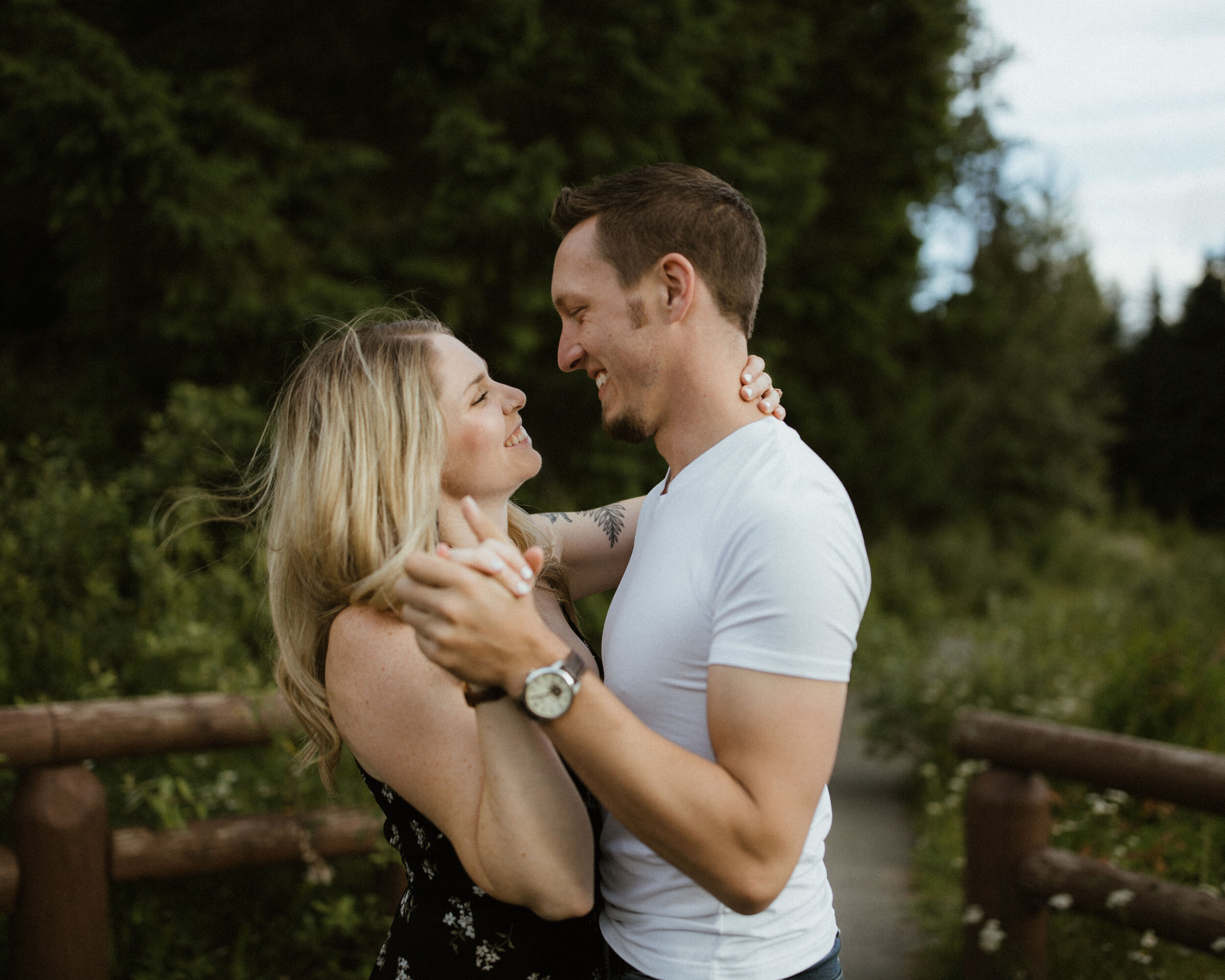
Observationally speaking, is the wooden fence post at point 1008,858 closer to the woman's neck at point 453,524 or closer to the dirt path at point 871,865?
the dirt path at point 871,865

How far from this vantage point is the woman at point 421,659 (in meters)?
1.50

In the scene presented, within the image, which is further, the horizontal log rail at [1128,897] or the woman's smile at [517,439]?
the horizontal log rail at [1128,897]

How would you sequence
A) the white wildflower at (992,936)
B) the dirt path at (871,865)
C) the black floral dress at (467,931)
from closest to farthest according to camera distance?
the black floral dress at (467,931)
the white wildflower at (992,936)
the dirt path at (871,865)

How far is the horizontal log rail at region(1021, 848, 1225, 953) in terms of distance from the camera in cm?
328

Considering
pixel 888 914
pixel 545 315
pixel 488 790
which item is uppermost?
pixel 545 315

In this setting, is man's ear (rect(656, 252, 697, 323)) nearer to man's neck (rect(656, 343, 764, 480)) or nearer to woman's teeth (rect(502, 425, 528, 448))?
man's neck (rect(656, 343, 764, 480))

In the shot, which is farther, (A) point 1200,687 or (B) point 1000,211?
(B) point 1000,211

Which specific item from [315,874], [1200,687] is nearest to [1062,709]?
[1200,687]

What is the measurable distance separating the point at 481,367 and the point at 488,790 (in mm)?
931

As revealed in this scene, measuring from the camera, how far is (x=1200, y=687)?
5348 millimetres

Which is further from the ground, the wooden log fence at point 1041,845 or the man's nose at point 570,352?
the man's nose at point 570,352

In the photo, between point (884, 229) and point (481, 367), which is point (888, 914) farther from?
point (884, 229)

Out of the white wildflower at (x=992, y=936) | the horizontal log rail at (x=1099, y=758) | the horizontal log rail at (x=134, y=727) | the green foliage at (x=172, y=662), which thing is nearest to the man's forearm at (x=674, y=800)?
the horizontal log rail at (x=134, y=727)

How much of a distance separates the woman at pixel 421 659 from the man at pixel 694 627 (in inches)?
4.2
